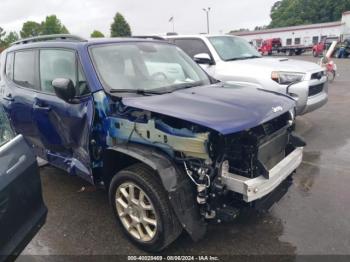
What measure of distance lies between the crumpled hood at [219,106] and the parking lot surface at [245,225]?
1214 millimetres

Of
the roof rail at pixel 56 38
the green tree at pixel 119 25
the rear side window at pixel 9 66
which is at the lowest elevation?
the rear side window at pixel 9 66

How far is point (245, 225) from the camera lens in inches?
135

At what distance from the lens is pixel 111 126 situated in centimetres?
319

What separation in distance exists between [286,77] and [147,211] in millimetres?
4302

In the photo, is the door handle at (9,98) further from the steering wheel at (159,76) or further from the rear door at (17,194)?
the steering wheel at (159,76)

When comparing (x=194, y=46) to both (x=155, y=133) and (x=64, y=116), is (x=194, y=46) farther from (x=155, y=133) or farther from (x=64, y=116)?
(x=155, y=133)

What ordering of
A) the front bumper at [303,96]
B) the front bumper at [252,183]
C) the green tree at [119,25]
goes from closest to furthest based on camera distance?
the front bumper at [252,183] → the front bumper at [303,96] → the green tree at [119,25]

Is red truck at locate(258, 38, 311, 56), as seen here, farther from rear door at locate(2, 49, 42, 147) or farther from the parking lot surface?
rear door at locate(2, 49, 42, 147)

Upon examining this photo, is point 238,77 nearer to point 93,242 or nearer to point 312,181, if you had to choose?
point 312,181

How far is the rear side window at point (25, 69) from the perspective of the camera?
4.28 meters

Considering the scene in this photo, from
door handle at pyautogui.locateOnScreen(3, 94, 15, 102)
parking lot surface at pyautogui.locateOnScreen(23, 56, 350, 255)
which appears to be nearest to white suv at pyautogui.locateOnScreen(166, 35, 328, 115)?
parking lot surface at pyautogui.locateOnScreen(23, 56, 350, 255)

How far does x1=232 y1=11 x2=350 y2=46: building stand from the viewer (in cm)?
4281

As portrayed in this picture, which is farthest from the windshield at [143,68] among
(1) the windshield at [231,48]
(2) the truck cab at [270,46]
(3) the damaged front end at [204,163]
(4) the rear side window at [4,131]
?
(2) the truck cab at [270,46]

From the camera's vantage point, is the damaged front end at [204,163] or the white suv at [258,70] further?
the white suv at [258,70]
